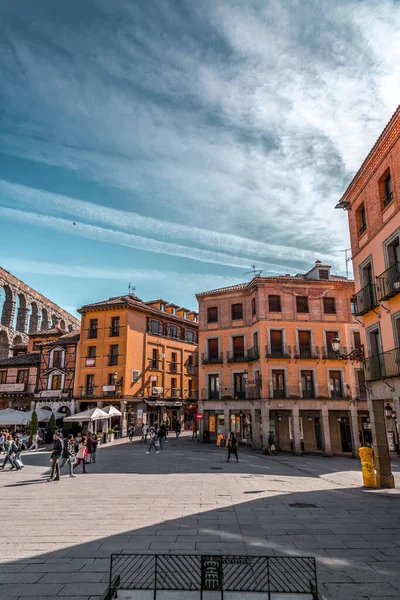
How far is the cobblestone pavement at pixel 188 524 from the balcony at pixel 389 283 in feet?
22.8

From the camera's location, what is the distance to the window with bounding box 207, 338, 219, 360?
34662 mm

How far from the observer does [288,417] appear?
3200 centimetres

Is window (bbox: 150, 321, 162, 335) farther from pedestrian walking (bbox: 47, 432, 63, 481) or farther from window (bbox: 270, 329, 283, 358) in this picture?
pedestrian walking (bbox: 47, 432, 63, 481)

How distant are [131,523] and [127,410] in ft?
101

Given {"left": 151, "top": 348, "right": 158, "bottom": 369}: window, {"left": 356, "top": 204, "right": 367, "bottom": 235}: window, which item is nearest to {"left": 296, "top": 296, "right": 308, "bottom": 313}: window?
{"left": 356, "top": 204, "right": 367, "bottom": 235}: window

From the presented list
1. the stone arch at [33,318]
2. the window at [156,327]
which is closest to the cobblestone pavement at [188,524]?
the window at [156,327]

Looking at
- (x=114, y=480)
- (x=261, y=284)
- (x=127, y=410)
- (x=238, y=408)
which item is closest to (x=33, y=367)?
(x=127, y=410)

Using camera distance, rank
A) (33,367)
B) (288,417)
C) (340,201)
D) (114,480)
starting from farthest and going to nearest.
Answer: (33,367) < (288,417) < (340,201) < (114,480)

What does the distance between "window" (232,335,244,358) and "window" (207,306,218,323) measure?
8.08ft

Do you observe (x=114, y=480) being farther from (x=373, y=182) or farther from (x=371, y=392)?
(x=373, y=182)

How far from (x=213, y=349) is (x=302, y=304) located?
27.7ft

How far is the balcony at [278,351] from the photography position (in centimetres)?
3031

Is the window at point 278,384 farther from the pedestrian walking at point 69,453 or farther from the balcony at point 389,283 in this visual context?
the pedestrian walking at point 69,453

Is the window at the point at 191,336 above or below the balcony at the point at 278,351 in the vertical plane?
above
